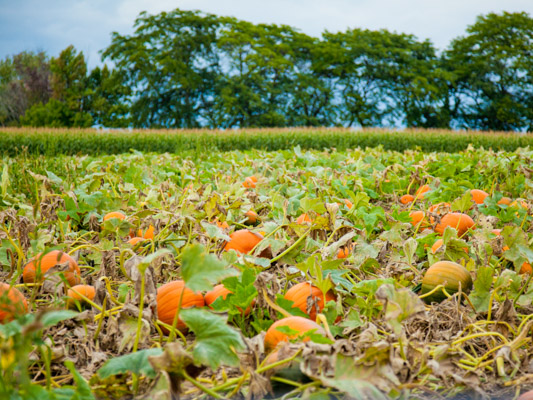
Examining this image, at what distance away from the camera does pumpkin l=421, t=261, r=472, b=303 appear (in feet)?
4.80

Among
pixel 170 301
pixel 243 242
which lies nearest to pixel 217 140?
pixel 243 242

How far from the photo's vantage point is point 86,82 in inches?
1582

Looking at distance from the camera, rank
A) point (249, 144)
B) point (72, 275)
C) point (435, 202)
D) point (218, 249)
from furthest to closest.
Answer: point (249, 144), point (435, 202), point (218, 249), point (72, 275)

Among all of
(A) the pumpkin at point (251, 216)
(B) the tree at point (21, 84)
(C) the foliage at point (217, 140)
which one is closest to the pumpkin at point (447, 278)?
(A) the pumpkin at point (251, 216)

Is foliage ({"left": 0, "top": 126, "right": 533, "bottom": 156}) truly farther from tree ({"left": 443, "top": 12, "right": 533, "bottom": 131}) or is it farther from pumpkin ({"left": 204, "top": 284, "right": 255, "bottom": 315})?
tree ({"left": 443, "top": 12, "right": 533, "bottom": 131})

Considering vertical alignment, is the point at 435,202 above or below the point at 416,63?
below

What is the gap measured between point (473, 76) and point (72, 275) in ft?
131

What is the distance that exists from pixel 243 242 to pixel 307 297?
0.56 meters

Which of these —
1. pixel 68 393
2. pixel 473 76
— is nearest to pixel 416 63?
pixel 473 76

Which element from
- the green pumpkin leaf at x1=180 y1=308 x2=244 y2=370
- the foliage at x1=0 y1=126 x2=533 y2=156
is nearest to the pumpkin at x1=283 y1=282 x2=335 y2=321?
the green pumpkin leaf at x1=180 y1=308 x2=244 y2=370

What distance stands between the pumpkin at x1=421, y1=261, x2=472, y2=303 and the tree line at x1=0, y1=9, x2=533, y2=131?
1296 inches

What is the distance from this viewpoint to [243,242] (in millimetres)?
1777

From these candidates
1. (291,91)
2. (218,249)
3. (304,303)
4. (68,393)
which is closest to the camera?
(68,393)

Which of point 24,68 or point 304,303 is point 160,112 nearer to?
point 24,68
